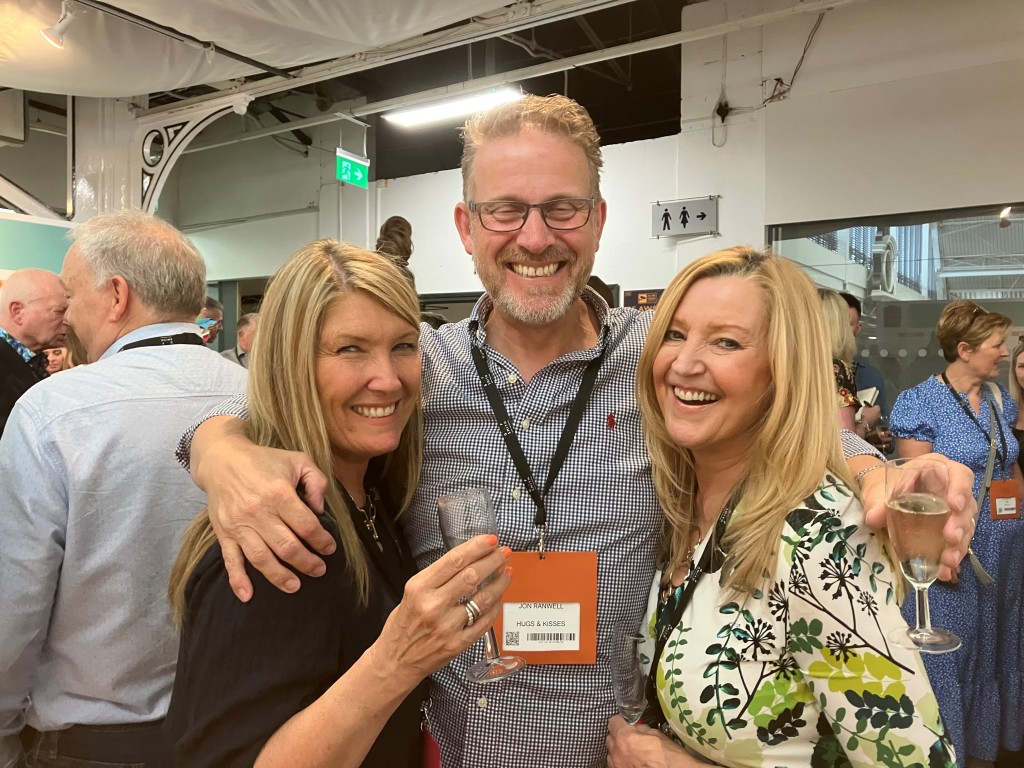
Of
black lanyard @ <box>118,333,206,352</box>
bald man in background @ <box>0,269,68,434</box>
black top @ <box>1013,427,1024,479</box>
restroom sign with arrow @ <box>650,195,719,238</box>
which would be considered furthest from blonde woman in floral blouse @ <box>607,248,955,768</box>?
restroom sign with arrow @ <box>650,195,719,238</box>

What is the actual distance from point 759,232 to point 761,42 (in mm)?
1553

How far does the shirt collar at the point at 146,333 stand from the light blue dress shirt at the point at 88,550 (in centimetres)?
20

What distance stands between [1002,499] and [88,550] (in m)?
3.96

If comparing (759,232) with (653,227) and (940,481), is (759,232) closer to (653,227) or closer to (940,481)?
(653,227)

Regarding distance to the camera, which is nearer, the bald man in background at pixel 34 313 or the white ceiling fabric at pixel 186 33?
the bald man in background at pixel 34 313

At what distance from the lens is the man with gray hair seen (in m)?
1.71

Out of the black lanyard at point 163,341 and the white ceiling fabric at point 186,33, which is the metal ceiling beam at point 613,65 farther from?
the black lanyard at point 163,341

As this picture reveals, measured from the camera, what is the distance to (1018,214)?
5.31 metres

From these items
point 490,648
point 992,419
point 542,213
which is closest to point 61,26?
point 542,213

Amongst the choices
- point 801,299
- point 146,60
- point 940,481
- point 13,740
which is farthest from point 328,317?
point 146,60

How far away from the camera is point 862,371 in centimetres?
554

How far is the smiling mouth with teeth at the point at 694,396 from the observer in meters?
1.58

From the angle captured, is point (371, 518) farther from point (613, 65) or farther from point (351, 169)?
point (613, 65)

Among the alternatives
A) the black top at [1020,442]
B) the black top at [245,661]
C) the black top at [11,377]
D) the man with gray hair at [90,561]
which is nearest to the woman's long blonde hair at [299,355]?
the black top at [245,661]
